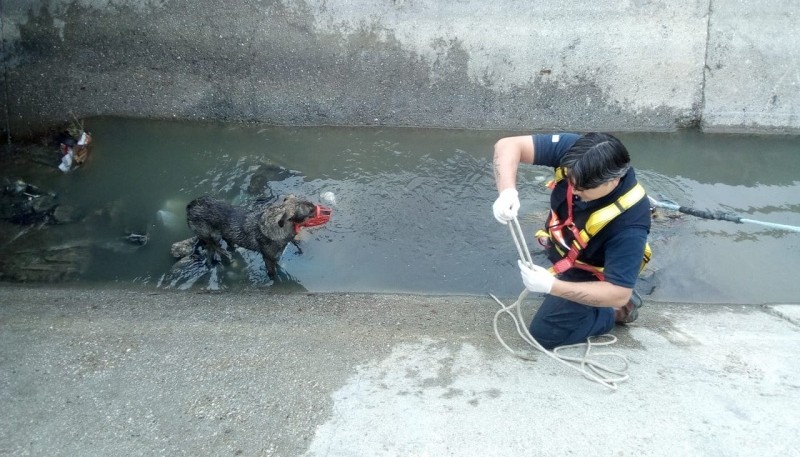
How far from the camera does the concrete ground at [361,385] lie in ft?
8.86

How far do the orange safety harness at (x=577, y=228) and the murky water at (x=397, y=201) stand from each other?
4.26 ft

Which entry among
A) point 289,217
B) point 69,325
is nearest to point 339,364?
point 289,217

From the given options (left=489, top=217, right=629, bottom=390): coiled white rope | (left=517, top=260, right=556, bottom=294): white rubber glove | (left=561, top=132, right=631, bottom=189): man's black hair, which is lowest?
(left=489, top=217, right=629, bottom=390): coiled white rope

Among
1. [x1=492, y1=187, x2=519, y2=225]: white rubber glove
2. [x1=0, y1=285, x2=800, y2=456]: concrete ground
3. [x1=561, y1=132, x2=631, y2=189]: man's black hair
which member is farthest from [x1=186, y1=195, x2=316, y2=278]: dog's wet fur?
[x1=561, y1=132, x2=631, y2=189]: man's black hair

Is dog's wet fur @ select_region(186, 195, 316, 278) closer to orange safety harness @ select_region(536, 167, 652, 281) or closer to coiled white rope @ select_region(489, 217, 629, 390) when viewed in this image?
coiled white rope @ select_region(489, 217, 629, 390)

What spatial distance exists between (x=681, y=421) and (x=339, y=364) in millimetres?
1962

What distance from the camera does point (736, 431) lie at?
272 centimetres

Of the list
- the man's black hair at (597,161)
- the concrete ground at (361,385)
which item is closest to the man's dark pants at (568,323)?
the concrete ground at (361,385)

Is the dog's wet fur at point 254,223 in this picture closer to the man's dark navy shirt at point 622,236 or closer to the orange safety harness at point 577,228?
the orange safety harness at point 577,228

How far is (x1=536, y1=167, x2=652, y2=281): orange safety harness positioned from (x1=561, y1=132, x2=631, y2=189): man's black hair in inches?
7.4

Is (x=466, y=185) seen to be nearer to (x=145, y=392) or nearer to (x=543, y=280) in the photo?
(x=543, y=280)

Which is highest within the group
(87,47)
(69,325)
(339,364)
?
(87,47)

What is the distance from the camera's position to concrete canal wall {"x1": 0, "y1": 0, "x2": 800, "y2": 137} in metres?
6.69

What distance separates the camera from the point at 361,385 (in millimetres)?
3084
